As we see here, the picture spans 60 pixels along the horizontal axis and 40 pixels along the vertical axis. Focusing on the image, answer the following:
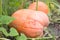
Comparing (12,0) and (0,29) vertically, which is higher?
(12,0)

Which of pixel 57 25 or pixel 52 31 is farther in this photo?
pixel 57 25

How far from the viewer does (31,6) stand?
197 centimetres

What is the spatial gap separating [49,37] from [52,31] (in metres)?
0.18

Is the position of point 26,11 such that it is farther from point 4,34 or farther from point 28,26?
point 4,34

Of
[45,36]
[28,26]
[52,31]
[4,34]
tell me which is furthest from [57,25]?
[4,34]

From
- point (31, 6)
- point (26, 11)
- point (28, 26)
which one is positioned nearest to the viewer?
point (28, 26)

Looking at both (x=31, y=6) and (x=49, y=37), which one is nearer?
(x=49, y=37)

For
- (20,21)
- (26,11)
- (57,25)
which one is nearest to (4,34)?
Result: (20,21)

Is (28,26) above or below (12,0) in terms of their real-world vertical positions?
below

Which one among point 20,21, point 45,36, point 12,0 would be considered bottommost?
point 45,36

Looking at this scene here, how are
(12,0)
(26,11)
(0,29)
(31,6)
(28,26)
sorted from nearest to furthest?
(0,29) → (28,26) → (26,11) → (12,0) → (31,6)

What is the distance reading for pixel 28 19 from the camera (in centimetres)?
161

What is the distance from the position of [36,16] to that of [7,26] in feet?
0.76

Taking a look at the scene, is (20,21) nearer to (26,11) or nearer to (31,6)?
(26,11)
